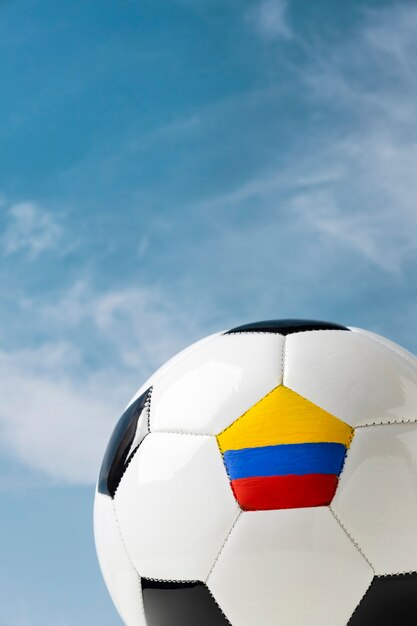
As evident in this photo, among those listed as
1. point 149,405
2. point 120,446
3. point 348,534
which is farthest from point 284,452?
point 120,446

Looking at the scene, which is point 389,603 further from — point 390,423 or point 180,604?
point 180,604

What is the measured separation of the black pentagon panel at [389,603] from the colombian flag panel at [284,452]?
0.49 meters

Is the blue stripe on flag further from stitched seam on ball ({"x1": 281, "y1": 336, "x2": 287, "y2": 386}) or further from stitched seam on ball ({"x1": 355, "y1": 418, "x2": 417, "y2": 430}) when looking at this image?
stitched seam on ball ({"x1": 281, "y1": 336, "x2": 287, "y2": 386})

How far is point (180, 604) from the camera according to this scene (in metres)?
4.26

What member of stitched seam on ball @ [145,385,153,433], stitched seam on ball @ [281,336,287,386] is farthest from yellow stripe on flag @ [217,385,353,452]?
stitched seam on ball @ [145,385,153,433]

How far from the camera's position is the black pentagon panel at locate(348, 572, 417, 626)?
13.4 feet

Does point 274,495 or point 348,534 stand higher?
point 274,495

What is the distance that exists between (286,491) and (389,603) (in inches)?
29.1

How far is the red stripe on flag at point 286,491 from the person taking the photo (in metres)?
4.07

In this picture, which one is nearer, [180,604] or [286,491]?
[286,491]

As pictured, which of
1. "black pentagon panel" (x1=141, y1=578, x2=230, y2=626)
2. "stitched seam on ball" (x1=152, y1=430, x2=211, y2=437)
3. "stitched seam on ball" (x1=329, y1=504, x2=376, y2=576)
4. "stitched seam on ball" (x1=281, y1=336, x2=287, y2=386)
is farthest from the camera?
"stitched seam on ball" (x1=281, y1=336, x2=287, y2=386)

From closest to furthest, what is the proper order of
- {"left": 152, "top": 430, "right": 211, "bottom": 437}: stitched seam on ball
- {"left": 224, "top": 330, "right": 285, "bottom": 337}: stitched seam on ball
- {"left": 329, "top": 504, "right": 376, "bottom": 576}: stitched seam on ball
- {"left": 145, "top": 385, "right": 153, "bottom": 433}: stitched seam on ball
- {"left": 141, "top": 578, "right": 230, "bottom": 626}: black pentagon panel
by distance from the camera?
{"left": 329, "top": 504, "right": 376, "bottom": 576}: stitched seam on ball → {"left": 141, "top": 578, "right": 230, "bottom": 626}: black pentagon panel → {"left": 152, "top": 430, "right": 211, "bottom": 437}: stitched seam on ball → {"left": 145, "top": 385, "right": 153, "bottom": 433}: stitched seam on ball → {"left": 224, "top": 330, "right": 285, "bottom": 337}: stitched seam on ball

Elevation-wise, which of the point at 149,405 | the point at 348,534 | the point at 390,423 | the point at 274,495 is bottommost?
the point at 348,534

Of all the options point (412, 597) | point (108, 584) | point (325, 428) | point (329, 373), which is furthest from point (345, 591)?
point (108, 584)
